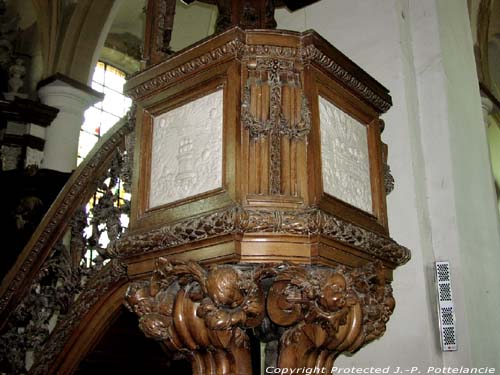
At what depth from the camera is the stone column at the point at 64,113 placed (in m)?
7.88

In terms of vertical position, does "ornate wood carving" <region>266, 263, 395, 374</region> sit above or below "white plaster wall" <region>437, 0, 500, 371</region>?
below

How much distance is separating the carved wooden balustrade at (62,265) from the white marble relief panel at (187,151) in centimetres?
98

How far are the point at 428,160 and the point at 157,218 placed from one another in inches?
53.2

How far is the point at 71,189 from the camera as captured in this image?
10.7 feet

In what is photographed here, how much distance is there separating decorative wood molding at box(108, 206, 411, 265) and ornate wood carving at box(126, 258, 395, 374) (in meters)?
0.08

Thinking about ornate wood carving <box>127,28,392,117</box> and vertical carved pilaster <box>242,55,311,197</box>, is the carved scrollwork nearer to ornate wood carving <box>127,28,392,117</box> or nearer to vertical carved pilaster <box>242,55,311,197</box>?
vertical carved pilaster <box>242,55,311,197</box>

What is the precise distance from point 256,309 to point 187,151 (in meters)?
0.55

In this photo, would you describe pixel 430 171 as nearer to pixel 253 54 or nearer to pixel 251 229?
pixel 253 54

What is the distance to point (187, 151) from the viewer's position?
6.45 ft

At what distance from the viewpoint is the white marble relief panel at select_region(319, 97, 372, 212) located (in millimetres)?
1926

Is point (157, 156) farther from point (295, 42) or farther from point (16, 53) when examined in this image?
point (16, 53)
